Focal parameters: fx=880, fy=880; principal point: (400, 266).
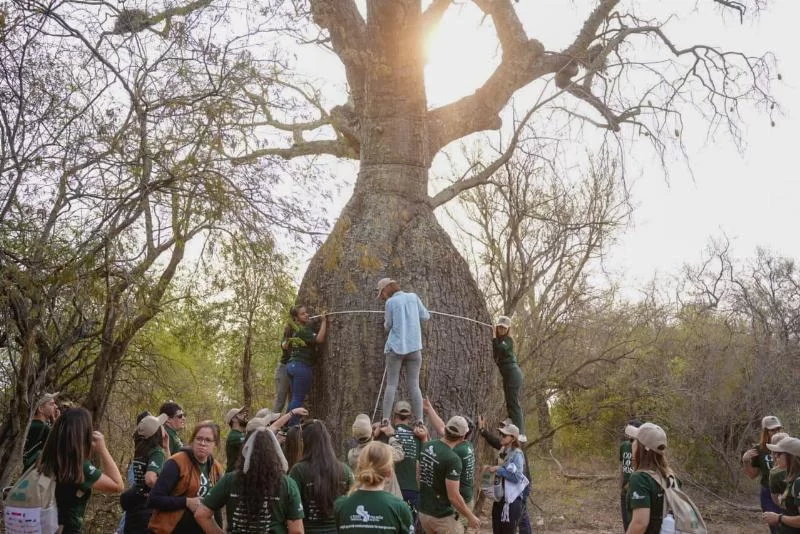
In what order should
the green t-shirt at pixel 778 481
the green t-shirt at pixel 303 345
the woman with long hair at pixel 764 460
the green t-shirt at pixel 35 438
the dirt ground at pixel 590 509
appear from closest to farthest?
the green t-shirt at pixel 35 438 → the green t-shirt at pixel 778 481 → the woman with long hair at pixel 764 460 → the green t-shirt at pixel 303 345 → the dirt ground at pixel 590 509

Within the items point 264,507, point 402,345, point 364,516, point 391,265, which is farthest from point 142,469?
point 391,265

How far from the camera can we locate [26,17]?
7.32 metres

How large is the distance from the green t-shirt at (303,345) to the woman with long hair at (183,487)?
3.79 m

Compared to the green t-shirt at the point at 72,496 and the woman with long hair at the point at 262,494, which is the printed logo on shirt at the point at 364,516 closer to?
the woman with long hair at the point at 262,494

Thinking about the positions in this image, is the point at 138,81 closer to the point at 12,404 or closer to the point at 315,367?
the point at 315,367

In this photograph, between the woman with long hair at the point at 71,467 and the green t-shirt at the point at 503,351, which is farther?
the green t-shirt at the point at 503,351

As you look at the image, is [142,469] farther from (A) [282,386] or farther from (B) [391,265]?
(B) [391,265]

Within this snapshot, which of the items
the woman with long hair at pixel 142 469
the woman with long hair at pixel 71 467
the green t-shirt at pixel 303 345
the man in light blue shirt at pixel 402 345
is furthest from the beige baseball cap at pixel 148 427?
the green t-shirt at pixel 303 345

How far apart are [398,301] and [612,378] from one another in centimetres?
1003

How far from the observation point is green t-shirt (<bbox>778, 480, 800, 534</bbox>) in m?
6.71

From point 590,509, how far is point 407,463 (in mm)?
10484

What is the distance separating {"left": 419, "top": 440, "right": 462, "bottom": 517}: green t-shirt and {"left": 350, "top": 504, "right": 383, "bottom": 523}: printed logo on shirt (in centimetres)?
219

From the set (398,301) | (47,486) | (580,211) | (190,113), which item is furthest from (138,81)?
(580,211)

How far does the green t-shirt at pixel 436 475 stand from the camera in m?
6.79
